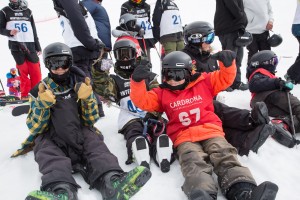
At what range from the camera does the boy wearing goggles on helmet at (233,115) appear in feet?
9.24

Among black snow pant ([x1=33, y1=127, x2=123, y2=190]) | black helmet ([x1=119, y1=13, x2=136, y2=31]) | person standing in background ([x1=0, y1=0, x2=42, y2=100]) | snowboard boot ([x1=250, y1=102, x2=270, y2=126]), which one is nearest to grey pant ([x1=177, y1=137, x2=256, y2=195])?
snowboard boot ([x1=250, y1=102, x2=270, y2=126])

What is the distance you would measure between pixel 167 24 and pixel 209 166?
332 centimetres

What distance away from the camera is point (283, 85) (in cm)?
375

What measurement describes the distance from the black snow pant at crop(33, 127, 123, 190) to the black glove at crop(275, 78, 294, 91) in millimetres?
2394

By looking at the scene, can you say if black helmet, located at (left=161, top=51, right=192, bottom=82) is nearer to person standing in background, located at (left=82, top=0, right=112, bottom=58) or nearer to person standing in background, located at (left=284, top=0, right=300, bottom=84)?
person standing in background, located at (left=82, top=0, right=112, bottom=58)

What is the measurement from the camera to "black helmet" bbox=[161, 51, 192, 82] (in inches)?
113

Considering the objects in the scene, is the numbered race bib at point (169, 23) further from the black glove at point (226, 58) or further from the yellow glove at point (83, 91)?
the yellow glove at point (83, 91)

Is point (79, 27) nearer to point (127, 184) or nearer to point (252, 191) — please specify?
point (127, 184)

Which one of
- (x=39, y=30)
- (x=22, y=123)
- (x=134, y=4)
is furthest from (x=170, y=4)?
(x=39, y=30)

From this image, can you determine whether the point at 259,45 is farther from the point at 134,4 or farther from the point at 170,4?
the point at 134,4

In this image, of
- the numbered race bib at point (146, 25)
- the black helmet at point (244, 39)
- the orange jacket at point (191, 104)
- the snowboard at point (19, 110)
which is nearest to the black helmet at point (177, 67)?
the orange jacket at point (191, 104)

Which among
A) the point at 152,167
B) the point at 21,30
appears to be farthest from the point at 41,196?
the point at 21,30

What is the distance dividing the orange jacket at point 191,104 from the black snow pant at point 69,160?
601 mm

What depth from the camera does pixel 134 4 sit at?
507cm
